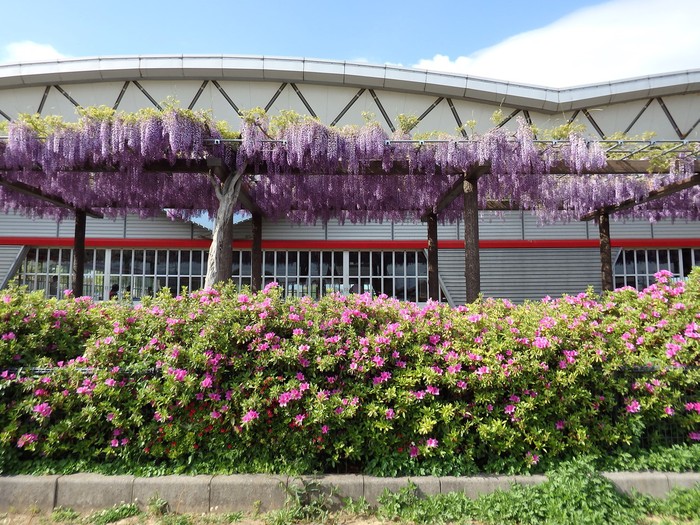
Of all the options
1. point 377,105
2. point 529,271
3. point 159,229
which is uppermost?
point 377,105

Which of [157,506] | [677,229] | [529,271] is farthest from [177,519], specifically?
[677,229]

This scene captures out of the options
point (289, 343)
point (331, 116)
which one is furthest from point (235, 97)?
point (289, 343)

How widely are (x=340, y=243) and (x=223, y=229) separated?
7.47 metres

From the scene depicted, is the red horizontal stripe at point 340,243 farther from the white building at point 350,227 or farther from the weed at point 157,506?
the weed at point 157,506

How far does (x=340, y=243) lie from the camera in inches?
563

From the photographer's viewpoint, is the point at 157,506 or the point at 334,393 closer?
the point at 157,506

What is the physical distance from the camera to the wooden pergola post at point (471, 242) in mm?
7312

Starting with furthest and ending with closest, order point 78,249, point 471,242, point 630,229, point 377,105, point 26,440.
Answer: point 377,105 < point 630,229 < point 78,249 < point 471,242 < point 26,440

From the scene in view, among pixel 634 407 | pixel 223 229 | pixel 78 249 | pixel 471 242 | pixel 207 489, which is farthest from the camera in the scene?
pixel 78 249

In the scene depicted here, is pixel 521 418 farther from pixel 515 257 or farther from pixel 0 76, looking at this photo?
pixel 0 76

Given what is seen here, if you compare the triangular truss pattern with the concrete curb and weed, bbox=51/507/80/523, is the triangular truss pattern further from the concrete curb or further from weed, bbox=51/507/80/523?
weed, bbox=51/507/80/523

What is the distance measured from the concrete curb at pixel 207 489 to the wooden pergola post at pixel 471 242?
4555 millimetres

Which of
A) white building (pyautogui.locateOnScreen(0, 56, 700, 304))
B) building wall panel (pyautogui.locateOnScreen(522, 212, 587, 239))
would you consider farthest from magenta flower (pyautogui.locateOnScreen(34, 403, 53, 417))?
building wall panel (pyautogui.locateOnScreen(522, 212, 587, 239))

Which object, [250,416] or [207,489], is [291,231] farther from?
[207,489]
